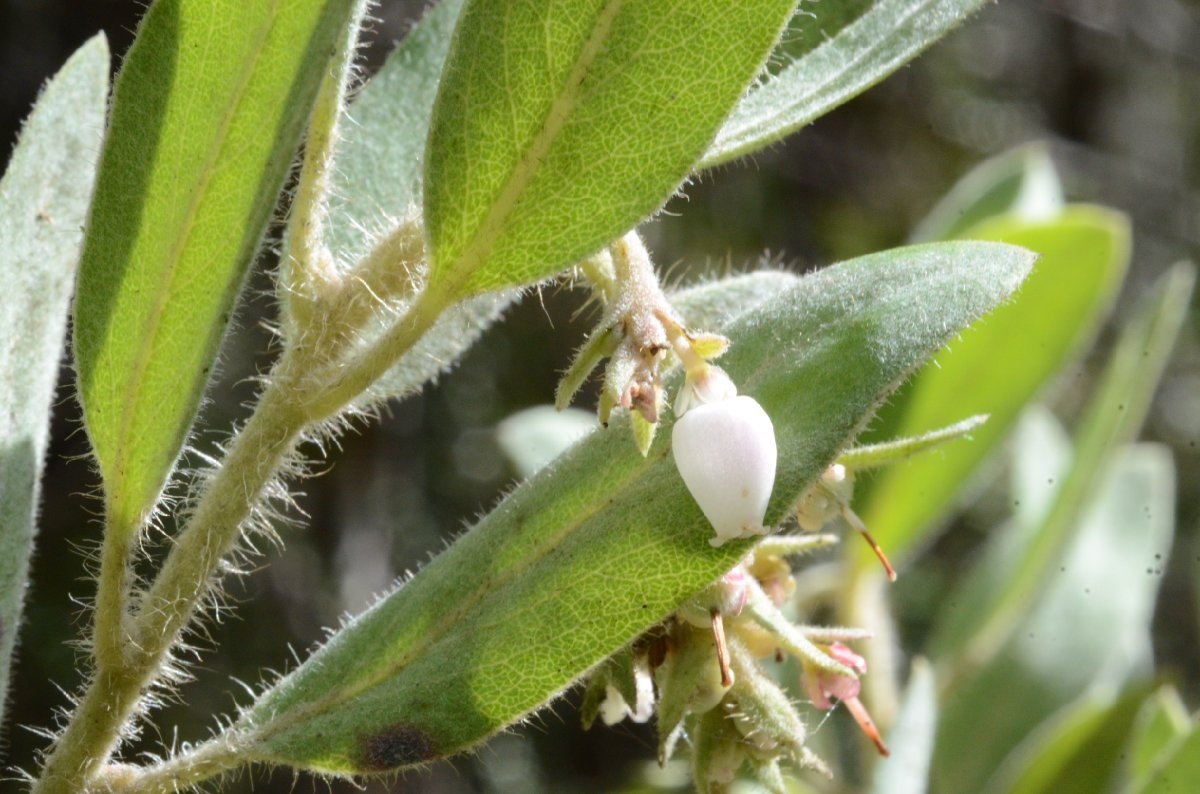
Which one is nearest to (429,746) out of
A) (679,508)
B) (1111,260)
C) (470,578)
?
(470,578)

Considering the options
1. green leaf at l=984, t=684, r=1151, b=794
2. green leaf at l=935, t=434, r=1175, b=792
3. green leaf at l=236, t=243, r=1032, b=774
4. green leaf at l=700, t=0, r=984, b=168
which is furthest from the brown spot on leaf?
green leaf at l=935, t=434, r=1175, b=792

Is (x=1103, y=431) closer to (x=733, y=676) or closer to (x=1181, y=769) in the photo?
(x=1181, y=769)

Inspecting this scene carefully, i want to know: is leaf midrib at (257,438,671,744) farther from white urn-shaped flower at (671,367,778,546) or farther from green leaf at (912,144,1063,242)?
green leaf at (912,144,1063,242)

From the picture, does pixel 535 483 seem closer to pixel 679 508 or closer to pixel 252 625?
pixel 679 508

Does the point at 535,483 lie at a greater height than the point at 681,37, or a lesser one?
lesser

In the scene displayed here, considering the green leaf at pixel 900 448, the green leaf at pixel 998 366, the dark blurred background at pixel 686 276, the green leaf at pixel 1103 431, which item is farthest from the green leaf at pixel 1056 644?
the green leaf at pixel 900 448

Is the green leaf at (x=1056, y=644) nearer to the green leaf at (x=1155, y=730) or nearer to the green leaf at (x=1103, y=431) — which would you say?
the green leaf at (x=1103, y=431)
